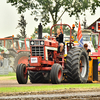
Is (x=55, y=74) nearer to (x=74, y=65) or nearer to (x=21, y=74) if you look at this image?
(x=74, y=65)

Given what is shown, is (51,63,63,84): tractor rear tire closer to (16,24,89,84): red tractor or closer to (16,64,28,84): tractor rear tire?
(16,24,89,84): red tractor

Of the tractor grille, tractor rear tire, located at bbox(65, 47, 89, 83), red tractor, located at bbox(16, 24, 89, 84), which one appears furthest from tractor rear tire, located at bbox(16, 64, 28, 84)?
tractor rear tire, located at bbox(65, 47, 89, 83)

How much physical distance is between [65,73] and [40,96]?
5701 mm

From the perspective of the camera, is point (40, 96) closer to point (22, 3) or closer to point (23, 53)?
point (23, 53)

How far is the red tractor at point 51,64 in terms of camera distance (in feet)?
45.6

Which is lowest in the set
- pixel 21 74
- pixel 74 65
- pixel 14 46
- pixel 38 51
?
pixel 21 74

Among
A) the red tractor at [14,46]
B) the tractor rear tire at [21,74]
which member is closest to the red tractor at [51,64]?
the tractor rear tire at [21,74]

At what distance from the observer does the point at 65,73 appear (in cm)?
1449

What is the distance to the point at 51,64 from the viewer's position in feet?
47.6

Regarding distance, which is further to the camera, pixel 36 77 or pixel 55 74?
pixel 36 77

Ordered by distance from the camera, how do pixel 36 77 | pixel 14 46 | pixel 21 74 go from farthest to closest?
pixel 14 46 < pixel 36 77 < pixel 21 74

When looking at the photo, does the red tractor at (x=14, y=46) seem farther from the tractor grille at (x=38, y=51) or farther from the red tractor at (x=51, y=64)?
the tractor grille at (x=38, y=51)

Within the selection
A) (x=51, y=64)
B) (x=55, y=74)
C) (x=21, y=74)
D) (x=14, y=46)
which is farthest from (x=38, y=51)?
(x=14, y=46)

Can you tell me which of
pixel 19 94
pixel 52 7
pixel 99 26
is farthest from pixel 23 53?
pixel 19 94
